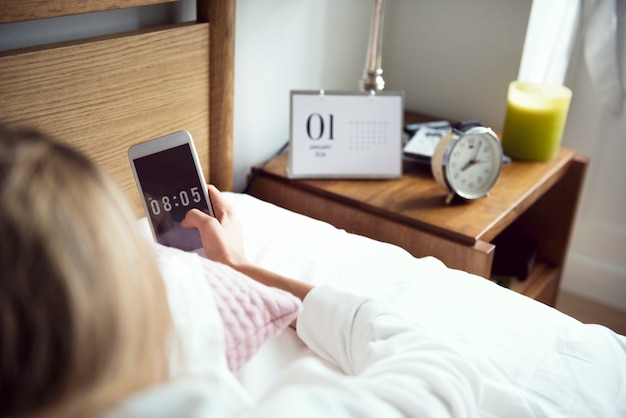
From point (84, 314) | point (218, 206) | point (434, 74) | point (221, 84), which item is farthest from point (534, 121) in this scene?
point (84, 314)

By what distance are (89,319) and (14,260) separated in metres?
0.05

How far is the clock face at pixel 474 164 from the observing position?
1.20 meters

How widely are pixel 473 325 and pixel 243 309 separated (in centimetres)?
34

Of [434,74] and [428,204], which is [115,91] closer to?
[428,204]

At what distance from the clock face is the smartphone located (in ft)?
1.61

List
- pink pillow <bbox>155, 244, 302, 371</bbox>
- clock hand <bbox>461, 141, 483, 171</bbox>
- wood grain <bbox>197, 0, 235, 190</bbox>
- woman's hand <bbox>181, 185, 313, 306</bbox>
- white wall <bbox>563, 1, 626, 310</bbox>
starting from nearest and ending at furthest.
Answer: pink pillow <bbox>155, 244, 302, 371</bbox> → woman's hand <bbox>181, 185, 313, 306</bbox> → wood grain <bbox>197, 0, 235, 190</bbox> → clock hand <bbox>461, 141, 483, 171</bbox> → white wall <bbox>563, 1, 626, 310</bbox>

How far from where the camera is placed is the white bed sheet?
2.37 ft

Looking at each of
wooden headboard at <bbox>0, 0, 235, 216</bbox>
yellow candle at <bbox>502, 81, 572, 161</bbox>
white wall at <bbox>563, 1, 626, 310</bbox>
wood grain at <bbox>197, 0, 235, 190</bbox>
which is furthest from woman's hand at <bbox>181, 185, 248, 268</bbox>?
white wall at <bbox>563, 1, 626, 310</bbox>

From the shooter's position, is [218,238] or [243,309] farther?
[218,238]

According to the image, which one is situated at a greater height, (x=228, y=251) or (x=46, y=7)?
(x=46, y=7)

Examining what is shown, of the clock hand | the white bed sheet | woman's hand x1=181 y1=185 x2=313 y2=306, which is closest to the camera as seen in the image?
the white bed sheet

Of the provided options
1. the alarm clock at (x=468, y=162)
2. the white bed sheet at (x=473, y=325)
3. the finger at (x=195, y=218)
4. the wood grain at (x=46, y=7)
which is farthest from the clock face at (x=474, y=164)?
the wood grain at (x=46, y=7)

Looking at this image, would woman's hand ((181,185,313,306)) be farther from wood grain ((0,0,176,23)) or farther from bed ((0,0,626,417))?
wood grain ((0,0,176,23))

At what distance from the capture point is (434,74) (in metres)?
1.68
